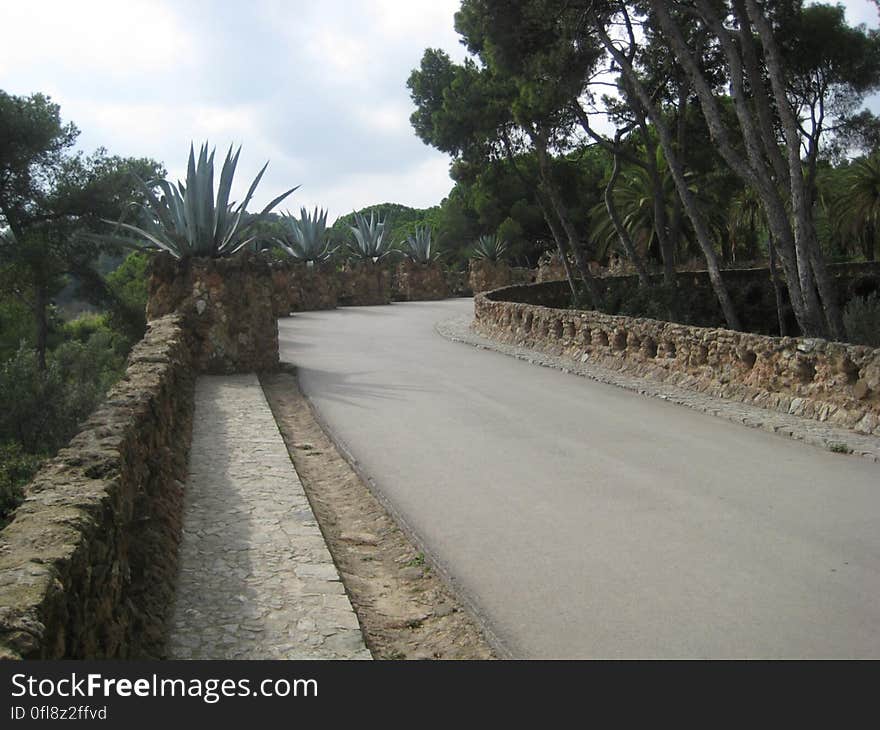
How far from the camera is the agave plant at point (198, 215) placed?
13.9 m

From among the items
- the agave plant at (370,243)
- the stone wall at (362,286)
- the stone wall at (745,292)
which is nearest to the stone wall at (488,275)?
the agave plant at (370,243)

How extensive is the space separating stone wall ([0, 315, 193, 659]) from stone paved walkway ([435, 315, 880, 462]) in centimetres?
606

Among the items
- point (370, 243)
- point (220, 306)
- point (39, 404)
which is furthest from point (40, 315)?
point (220, 306)

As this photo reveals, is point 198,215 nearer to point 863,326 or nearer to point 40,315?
point 863,326

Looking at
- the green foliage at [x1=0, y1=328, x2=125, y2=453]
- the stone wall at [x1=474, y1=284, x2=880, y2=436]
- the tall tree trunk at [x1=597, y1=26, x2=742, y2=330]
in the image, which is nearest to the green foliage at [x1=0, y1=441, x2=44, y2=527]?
the green foliage at [x1=0, y1=328, x2=125, y2=453]

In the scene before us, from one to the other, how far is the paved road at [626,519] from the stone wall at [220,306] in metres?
2.01

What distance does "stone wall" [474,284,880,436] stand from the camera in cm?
945

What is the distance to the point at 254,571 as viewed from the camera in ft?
16.9

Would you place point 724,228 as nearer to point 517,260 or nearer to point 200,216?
point 517,260

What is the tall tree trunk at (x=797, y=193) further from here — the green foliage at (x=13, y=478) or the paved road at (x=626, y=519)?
the green foliage at (x=13, y=478)

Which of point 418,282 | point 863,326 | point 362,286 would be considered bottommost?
Answer: point 863,326

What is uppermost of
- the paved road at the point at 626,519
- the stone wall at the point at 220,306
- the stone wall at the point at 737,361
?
the stone wall at the point at 220,306

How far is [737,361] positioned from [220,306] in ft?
24.2

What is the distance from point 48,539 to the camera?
11.1 ft
